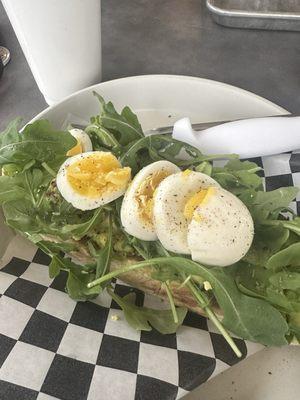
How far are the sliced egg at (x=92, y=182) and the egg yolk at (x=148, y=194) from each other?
5 cm

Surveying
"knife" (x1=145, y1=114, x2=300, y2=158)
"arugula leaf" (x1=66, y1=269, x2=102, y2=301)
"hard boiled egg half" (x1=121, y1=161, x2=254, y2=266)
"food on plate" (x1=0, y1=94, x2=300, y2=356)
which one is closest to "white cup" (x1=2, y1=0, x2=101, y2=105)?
"food on plate" (x1=0, y1=94, x2=300, y2=356)

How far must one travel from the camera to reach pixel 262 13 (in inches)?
58.9

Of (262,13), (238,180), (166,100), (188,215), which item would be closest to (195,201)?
(188,215)

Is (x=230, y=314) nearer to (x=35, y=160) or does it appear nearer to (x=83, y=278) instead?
(x=83, y=278)

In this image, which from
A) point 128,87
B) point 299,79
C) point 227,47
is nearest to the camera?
point 128,87

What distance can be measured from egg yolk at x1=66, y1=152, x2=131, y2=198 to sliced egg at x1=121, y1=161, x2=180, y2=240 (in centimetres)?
3

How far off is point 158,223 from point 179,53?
3.04ft

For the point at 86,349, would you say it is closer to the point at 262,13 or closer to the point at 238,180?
the point at 238,180

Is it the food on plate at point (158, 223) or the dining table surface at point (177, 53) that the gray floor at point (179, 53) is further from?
the food on plate at point (158, 223)

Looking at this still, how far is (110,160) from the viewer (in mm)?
828

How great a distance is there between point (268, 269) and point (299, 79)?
2.70 feet

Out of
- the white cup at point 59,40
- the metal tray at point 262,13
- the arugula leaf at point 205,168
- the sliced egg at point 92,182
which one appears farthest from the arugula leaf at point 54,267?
the metal tray at point 262,13

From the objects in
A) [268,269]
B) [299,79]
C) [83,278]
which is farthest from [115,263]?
[299,79]

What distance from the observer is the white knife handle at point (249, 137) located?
0.95 meters
